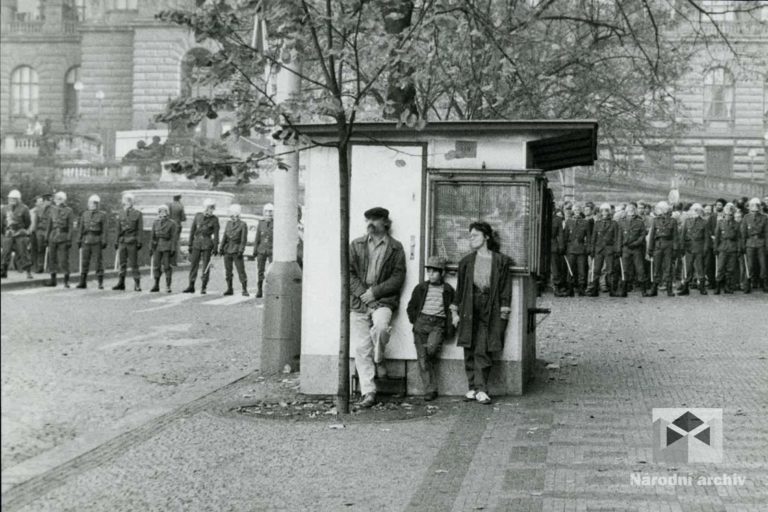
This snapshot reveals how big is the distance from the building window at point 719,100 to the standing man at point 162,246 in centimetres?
5530

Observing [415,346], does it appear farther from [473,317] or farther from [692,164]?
[692,164]

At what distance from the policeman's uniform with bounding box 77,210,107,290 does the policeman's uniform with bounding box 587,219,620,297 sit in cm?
2167

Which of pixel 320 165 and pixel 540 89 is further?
pixel 540 89

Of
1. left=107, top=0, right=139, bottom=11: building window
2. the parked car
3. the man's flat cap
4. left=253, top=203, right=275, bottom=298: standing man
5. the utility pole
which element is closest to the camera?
left=107, top=0, right=139, bottom=11: building window

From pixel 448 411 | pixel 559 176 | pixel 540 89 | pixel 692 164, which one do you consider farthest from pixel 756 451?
pixel 692 164

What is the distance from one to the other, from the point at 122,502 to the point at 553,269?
20.0 m

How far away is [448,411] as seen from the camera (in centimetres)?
963

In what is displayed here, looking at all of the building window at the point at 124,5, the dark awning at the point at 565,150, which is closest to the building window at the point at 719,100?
the dark awning at the point at 565,150

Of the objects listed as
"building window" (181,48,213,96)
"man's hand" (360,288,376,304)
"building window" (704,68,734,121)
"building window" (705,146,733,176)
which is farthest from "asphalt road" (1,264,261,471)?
"building window" (705,146,733,176)

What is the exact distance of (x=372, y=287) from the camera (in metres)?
10.1

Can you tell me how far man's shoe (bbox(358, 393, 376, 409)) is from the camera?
9.92m

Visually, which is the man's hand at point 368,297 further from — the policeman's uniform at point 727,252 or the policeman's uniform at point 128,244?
the policeman's uniform at point 727,252

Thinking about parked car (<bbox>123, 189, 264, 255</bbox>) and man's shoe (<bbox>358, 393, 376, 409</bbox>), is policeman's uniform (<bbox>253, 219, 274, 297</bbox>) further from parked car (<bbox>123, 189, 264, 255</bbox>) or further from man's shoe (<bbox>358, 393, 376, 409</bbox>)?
parked car (<bbox>123, 189, 264, 255</bbox>)

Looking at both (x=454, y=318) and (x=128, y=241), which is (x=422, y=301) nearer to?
(x=454, y=318)
